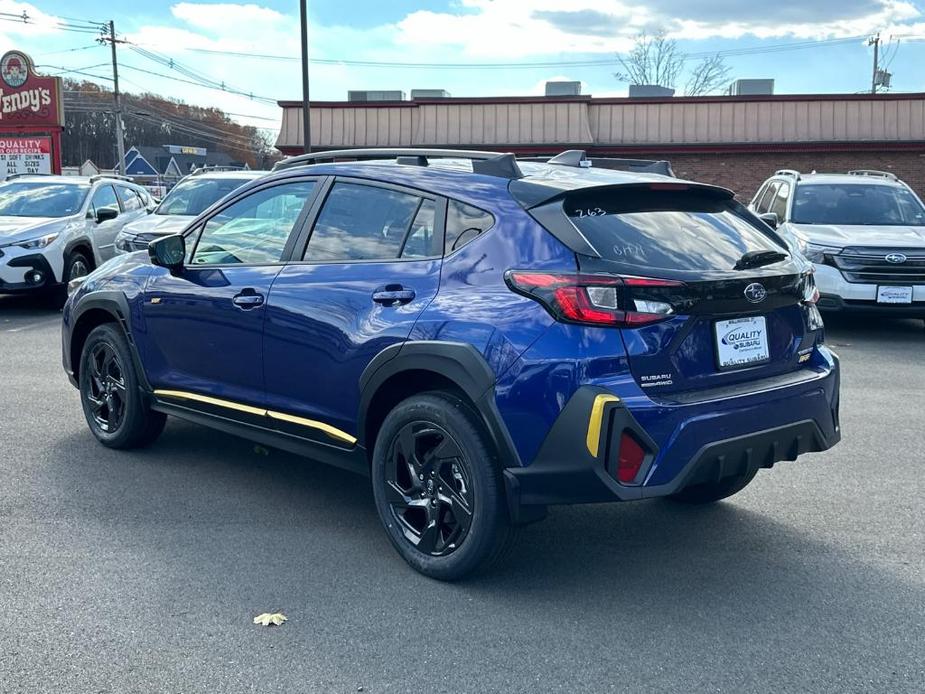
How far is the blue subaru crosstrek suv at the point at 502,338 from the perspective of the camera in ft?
12.0

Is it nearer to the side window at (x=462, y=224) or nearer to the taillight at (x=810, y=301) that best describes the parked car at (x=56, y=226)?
the side window at (x=462, y=224)

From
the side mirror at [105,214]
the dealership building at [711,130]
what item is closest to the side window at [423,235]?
the side mirror at [105,214]

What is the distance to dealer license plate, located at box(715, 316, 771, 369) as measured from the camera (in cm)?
391

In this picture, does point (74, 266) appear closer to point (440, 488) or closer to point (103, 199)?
point (103, 199)

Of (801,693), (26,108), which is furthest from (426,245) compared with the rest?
(26,108)

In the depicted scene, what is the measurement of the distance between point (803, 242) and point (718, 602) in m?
8.17

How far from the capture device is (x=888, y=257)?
10555 millimetres

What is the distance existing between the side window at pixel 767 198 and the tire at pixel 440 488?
10356mm

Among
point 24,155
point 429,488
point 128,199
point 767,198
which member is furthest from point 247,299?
point 24,155

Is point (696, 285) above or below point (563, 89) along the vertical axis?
below

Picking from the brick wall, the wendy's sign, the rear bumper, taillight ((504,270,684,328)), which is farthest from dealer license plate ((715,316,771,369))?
the wendy's sign

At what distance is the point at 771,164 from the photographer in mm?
26750

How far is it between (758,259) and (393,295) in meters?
1.56

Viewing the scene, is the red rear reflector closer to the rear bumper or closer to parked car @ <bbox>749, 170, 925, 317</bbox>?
the rear bumper
